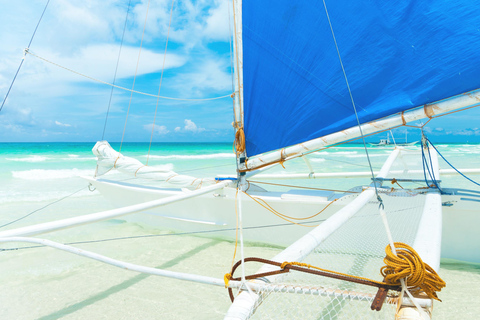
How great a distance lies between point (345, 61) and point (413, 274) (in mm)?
2315

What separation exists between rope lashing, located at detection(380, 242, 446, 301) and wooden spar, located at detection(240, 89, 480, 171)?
193 cm

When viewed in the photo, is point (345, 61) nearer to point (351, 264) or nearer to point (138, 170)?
point (351, 264)

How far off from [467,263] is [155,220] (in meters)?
3.44

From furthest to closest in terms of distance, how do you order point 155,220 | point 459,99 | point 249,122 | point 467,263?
1. point 155,220
2. point 249,122
3. point 467,263
4. point 459,99

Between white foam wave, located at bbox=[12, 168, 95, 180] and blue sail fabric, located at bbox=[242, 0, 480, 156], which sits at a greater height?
blue sail fabric, located at bbox=[242, 0, 480, 156]

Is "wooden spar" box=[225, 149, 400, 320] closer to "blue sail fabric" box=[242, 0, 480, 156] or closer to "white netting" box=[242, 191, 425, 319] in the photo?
"white netting" box=[242, 191, 425, 319]

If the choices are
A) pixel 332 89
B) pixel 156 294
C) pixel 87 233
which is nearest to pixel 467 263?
pixel 332 89

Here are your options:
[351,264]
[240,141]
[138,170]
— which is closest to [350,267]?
[351,264]

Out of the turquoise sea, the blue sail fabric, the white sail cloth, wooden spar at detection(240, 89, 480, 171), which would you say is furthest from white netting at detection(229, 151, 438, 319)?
the white sail cloth

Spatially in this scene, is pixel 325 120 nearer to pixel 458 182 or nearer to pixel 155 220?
pixel 155 220

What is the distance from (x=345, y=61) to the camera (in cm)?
287

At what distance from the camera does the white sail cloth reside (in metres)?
3.96

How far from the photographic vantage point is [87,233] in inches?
167

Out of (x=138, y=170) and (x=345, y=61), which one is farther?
(x=138, y=170)
